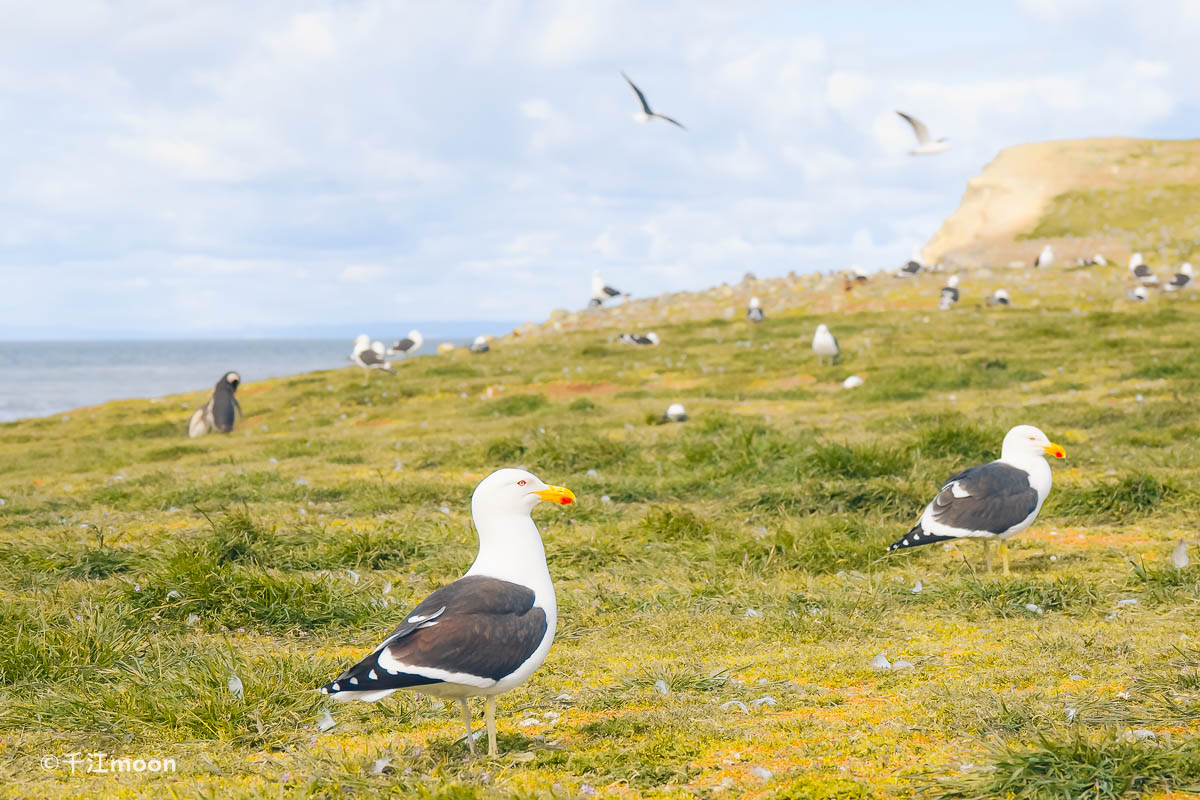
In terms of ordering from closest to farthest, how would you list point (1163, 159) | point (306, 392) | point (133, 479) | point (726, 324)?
1. point (133, 479)
2. point (306, 392)
3. point (726, 324)
4. point (1163, 159)

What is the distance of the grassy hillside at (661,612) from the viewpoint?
16.6 feet

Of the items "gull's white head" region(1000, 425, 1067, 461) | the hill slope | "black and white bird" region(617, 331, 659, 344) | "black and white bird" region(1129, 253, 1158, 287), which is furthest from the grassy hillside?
the hill slope

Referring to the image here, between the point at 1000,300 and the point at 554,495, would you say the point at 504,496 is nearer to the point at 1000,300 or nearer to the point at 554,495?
the point at 554,495

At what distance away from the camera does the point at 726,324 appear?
36.7 metres

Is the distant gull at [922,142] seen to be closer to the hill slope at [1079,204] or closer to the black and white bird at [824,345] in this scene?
the black and white bird at [824,345]

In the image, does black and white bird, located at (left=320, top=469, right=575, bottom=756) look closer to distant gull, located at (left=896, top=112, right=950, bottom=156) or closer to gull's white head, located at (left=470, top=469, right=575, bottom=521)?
gull's white head, located at (left=470, top=469, right=575, bottom=521)

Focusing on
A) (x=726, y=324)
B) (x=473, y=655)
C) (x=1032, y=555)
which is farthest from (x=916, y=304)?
(x=473, y=655)

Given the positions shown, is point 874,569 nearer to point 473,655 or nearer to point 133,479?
point 473,655

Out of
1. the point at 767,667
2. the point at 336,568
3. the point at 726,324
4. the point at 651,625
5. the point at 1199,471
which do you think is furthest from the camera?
the point at 726,324

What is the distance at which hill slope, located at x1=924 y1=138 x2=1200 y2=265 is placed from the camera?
187ft

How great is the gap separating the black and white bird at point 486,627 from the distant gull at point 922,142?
23.9 meters

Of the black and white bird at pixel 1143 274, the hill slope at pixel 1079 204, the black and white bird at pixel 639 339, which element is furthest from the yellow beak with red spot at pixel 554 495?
the hill slope at pixel 1079 204

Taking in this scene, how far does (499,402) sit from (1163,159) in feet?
224

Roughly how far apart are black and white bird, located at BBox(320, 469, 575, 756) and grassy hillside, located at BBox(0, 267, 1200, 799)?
0.47 meters
